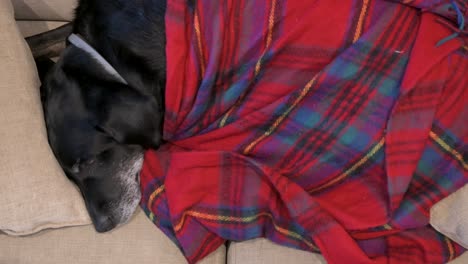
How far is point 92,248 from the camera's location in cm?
128

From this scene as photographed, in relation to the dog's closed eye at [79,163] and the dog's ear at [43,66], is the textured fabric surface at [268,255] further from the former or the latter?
the dog's ear at [43,66]

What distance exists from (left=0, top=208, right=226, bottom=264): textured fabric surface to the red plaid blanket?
0.05m

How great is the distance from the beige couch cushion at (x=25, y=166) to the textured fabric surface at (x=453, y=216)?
911 mm

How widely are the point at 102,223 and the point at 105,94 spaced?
336mm

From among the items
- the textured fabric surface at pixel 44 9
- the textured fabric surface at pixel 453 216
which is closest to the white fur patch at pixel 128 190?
the textured fabric surface at pixel 44 9

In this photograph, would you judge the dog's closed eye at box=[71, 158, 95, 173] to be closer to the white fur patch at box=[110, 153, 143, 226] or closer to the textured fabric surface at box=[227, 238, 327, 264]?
the white fur patch at box=[110, 153, 143, 226]

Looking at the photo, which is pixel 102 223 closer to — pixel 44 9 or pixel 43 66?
pixel 43 66

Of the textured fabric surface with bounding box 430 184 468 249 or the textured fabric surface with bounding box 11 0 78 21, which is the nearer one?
the textured fabric surface with bounding box 430 184 468 249

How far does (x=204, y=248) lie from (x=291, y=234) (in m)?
0.23

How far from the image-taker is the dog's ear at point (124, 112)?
4.05 ft

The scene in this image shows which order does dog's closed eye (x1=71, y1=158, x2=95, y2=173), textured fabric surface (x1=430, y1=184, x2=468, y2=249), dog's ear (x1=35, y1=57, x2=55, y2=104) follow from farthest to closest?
1. dog's ear (x1=35, y1=57, x2=55, y2=104)
2. dog's closed eye (x1=71, y1=158, x2=95, y2=173)
3. textured fabric surface (x1=430, y1=184, x2=468, y2=249)

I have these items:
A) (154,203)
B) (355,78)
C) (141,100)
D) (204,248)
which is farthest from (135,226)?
(355,78)

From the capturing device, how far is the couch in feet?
4.04

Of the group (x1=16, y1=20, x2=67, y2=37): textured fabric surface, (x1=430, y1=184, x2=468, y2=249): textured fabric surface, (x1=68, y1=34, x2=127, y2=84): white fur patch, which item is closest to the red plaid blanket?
(x1=430, y1=184, x2=468, y2=249): textured fabric surface
